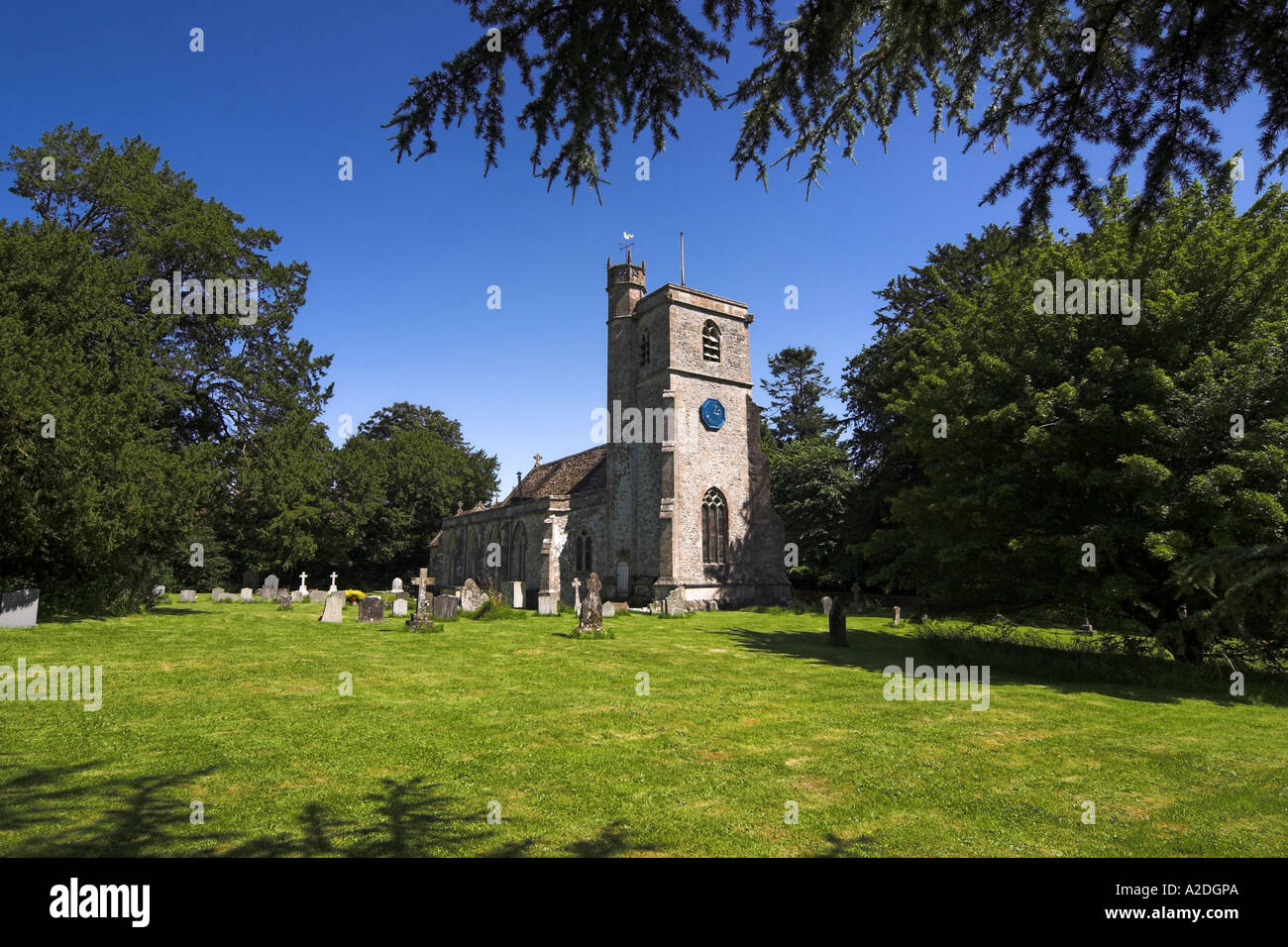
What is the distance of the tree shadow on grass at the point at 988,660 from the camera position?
973 cm

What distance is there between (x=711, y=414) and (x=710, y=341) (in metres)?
3.58

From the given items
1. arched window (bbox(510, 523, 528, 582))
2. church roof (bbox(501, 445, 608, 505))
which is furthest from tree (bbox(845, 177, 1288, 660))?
arched window (bbox(510, 523, 528, 582))

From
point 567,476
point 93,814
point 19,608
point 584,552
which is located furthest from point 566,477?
point 93,814

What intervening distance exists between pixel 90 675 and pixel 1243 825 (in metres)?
13.1

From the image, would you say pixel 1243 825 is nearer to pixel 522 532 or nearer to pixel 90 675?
pixel 90 675

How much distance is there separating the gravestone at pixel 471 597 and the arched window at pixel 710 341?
14.2 m

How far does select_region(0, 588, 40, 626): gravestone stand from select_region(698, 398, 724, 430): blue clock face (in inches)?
845

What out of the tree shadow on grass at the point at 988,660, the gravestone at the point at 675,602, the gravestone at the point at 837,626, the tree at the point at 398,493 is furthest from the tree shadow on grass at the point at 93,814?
the tree at the point at 398,493

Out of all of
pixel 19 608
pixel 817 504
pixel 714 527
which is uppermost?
pixel 817 504

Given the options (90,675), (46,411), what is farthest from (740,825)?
(46,411)

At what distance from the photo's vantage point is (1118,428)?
11.0 metres

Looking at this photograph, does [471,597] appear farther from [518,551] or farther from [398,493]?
[398,493]

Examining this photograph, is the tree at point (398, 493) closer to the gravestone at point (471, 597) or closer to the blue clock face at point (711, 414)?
the gravestone at point (471, 597)

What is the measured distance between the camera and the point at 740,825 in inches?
173
